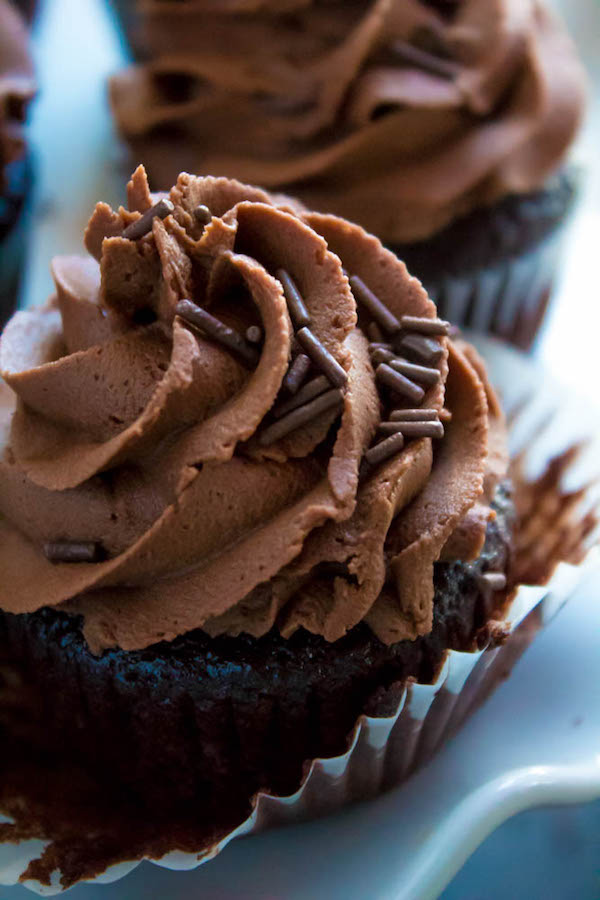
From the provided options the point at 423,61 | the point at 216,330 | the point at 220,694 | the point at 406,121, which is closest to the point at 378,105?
the point at 406,121

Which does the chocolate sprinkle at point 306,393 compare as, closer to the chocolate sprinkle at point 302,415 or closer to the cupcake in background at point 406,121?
the chocolate sprinkle at point 302,415

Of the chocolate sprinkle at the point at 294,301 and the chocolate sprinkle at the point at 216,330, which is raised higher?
the chocolate sprinkle at the point at 294,301

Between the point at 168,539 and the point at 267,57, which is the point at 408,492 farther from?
the point at 267,57

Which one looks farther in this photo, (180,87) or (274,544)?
(180,87)

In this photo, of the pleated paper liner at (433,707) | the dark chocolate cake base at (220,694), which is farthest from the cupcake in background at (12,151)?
the pleated paper liner at (433,707)

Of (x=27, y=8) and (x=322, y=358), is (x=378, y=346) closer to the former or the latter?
(x=322, y=358)

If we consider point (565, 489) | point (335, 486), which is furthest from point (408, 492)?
point (565, 489)
